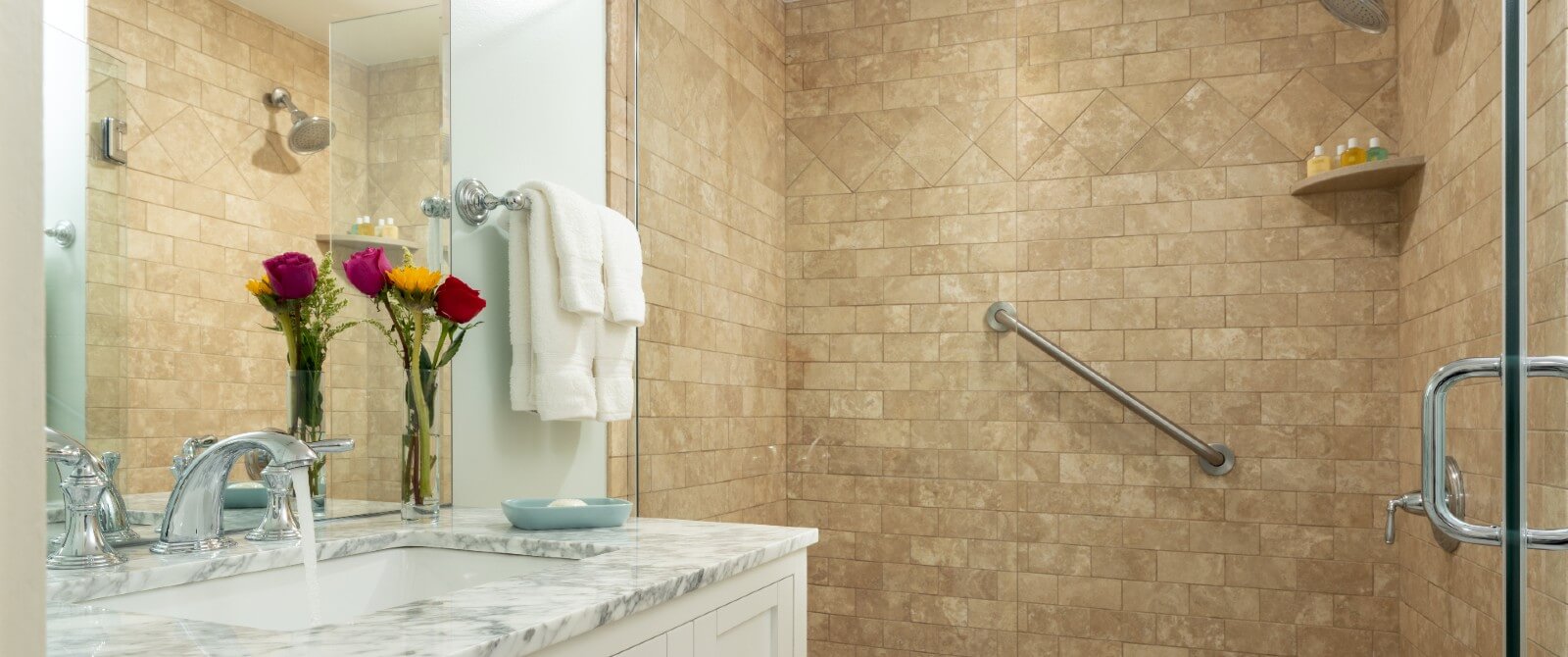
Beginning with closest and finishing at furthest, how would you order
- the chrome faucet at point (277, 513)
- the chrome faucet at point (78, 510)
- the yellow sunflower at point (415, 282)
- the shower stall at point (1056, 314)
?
the chrome faucet at point (78, 510) → the chrome faucet at point (277, 513) → the yellow sunflower at point (415, 282) → the shower stall at point (1056, 314)

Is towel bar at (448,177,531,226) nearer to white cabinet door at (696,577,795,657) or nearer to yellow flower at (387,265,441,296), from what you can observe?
yellow flower at (387,265,441,296)

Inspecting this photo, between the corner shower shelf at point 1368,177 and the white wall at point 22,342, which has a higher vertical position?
the corner shower shelf at point 1368,177

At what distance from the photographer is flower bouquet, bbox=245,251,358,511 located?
130 cm

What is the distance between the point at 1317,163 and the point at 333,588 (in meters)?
2.12

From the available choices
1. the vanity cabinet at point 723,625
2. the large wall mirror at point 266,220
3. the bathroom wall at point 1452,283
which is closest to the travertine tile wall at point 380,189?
the large wall mirror at point 266,220

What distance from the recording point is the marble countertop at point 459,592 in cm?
85

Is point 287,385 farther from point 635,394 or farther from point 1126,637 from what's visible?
point 1126,637

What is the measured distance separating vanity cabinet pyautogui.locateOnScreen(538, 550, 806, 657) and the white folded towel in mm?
523

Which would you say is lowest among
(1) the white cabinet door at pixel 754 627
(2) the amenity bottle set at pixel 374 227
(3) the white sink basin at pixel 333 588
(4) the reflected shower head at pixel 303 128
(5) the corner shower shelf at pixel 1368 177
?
(1) the white cabinet door at pixel 754 627

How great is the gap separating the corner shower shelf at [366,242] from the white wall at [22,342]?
101cm

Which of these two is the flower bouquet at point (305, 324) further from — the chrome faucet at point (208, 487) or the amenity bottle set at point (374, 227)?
the chrome faucet at point (208, 487)

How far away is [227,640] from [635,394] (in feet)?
4.14

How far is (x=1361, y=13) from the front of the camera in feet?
7.04

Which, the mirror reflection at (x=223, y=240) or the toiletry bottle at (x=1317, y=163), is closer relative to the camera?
the mirror reflection at (x=223, y=240)
